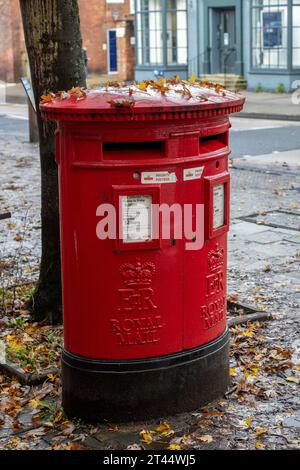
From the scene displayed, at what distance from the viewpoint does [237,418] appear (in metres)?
4.41

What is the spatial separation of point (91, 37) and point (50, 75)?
119 feet

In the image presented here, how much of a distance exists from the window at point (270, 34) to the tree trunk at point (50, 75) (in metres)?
22.5

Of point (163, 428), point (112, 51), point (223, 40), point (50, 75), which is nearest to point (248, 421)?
point (163, 428)

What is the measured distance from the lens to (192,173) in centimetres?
424

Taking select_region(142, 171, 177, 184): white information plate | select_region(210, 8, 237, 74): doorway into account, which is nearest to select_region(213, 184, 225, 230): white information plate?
select_region(142, 171, 177, 184): white information plate

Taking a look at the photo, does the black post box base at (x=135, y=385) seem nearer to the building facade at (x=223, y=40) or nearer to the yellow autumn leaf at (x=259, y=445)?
the yellow autumn leaf at (x=259, y=445)

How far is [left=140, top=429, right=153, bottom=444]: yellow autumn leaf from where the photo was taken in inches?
163

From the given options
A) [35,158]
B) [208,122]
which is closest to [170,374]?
[208,122]

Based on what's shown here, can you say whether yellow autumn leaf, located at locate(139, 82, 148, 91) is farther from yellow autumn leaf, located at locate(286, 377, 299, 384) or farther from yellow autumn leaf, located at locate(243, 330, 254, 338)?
yellow autumn leaf, located at locate(243, 330, 254, 338)

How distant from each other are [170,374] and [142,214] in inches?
34.5

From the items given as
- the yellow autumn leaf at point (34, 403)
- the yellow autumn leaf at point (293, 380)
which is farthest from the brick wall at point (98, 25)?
the yellow autumn leaf at point (34, 403)

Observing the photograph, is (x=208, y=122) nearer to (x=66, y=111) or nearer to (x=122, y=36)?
(x=66, y=111)

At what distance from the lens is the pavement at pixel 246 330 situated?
4215 mm
